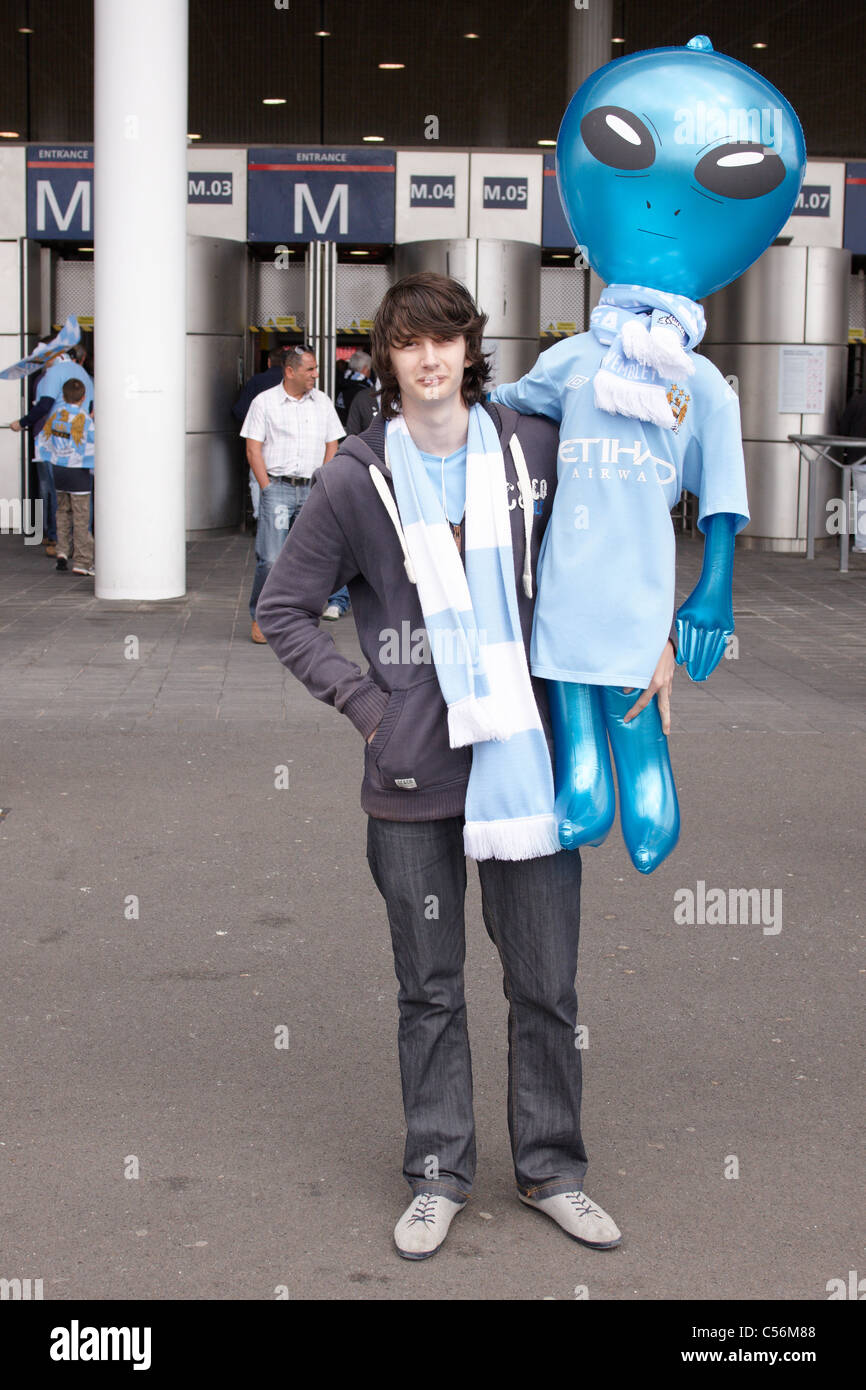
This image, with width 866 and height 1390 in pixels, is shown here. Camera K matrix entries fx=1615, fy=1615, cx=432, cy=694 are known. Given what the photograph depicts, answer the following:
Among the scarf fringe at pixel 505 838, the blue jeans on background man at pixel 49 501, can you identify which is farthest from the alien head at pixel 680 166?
the blue jeans on background man at pixel 49 501

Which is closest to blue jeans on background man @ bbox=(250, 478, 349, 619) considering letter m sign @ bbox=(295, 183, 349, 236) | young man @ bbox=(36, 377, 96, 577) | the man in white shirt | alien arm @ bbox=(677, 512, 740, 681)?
the man in white shirt

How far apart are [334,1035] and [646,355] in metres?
2.04

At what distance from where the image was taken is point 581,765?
3168 mm

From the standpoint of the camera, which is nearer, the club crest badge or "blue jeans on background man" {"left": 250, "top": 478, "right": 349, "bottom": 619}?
the club crest badge

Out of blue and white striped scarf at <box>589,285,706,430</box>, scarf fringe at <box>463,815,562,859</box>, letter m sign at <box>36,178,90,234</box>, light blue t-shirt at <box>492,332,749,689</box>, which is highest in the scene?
letter m sign at <box>36,178,90,234</box>

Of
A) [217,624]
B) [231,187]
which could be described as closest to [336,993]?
[217,624]

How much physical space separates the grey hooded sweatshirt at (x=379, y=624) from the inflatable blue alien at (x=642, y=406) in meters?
0.12

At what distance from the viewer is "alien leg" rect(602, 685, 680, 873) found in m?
3.22

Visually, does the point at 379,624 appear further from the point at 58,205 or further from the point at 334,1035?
the point at 58,205

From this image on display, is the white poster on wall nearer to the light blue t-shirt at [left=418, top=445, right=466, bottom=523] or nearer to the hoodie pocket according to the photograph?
the light blue t-shirt at [left=418, top=445, right=466, bottom=523]

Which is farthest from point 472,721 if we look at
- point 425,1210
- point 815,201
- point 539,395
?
point 815,201

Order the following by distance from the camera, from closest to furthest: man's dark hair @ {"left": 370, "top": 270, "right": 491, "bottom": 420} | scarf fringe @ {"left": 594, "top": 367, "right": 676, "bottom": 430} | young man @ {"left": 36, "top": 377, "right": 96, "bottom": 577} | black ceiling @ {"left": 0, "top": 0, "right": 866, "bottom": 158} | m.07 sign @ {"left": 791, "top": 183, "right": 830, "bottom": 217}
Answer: man's dark hair @ {"left": 370, "top": 270, "right": 491, "bottom": 420} < scarf fringe @ {"left": 594, "top": 367, "right": 676, "bottom": 430} < young man @ {"left": 36, "top": 377, "right": 96, "bottom": 577} < m.07 sign @ {"left": 791, "top": 183, "right": 830, "bottom": 217} < black ceiling @ {"left": 0, "top": 0, "right": 866, "bottom": 158}

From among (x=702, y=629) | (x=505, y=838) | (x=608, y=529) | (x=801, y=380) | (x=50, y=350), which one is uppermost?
(x=50, y=350)

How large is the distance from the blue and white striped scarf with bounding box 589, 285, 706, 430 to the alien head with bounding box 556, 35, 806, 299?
10cm
